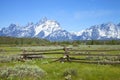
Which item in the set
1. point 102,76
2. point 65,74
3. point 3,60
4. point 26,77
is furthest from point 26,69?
point 3,60

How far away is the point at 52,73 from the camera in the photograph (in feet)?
63.4

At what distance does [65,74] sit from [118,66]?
18.2 ft

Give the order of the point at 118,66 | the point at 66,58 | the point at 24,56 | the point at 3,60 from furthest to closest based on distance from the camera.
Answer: the point at 24,56
the point at 3,60
the point at 66,58
the point at 118,66

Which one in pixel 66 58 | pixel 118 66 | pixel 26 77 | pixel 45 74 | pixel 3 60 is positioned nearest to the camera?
pixel 26 77

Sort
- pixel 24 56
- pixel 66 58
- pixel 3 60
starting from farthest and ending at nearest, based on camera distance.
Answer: pixel 24 56 < pixel 3 60 < pixel 66 58

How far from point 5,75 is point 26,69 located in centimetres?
152

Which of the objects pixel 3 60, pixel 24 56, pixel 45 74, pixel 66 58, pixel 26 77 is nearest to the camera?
pixel 26 77

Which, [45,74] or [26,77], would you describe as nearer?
[26,77]

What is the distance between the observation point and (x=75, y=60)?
2505 cm

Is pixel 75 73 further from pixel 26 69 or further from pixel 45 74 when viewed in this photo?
pixel 26 69

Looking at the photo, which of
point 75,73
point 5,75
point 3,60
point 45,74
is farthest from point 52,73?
point 3,60

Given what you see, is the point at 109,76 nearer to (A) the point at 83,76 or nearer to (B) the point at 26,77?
(A) the point at 83,76

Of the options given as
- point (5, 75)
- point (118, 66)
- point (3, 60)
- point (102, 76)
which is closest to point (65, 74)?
point (102, 76)

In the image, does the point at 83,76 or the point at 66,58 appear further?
the point at 66,58
